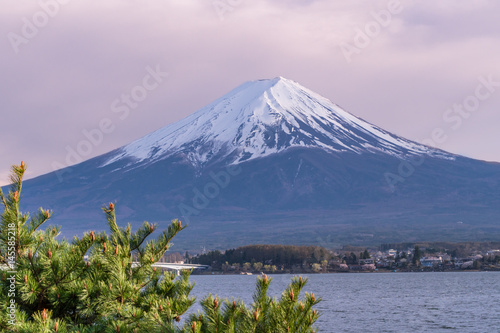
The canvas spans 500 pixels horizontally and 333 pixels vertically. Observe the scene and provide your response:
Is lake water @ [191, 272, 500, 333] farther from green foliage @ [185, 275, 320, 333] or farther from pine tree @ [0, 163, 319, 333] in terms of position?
green foliage @ [185, 275, 320, 333]

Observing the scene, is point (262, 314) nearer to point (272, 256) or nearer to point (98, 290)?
point (98, 290)

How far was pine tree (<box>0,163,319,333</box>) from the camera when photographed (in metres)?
10.4

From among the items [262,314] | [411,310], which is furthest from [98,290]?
[411,310]

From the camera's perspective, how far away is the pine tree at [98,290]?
1036 cm

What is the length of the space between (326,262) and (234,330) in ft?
467

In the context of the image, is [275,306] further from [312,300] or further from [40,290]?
[40,290]

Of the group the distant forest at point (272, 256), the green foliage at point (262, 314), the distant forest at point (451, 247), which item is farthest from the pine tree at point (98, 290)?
the distant forest at point (451, 247)

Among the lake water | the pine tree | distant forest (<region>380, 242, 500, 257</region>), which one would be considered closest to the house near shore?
distant forest (<region>380, 242, 500, 257</region>)

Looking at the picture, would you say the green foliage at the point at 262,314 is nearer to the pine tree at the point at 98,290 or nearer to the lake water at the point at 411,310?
the pine tree at the point at 98,290

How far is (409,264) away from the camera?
152750mm

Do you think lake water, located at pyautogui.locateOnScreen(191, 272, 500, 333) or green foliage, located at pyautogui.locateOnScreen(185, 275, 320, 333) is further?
lake water, located at pyautogui.locateOnScreen(191, 272, 500, 333)

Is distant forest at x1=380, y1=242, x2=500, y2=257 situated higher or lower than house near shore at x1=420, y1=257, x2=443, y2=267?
higher

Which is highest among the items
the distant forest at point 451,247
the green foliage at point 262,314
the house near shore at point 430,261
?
the distant forest at point 451,247

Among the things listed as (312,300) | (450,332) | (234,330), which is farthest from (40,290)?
(450,332)
